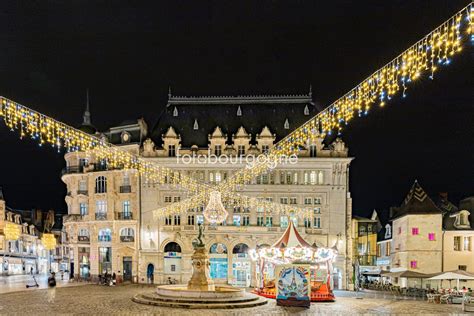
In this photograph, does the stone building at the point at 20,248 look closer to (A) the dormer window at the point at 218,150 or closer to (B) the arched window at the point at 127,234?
(B) the arched window at the point at 127,234

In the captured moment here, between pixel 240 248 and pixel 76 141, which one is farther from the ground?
pixel 76 141

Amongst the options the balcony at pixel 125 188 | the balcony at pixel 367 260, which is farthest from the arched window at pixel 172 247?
the balcony at pixel 367 260

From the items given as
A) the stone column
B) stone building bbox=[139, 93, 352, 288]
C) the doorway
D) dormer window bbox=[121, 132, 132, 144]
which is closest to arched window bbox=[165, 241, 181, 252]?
stone building bbox=[139, 93, 352, 288]

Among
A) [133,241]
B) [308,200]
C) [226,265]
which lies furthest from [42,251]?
[308,200]

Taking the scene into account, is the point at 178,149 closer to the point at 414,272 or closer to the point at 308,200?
the point at 308,200

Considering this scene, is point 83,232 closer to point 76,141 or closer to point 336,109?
point 76,141

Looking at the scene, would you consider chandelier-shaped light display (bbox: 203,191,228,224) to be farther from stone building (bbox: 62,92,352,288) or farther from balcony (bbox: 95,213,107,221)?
balcony (bbox: 95,213,107,221)

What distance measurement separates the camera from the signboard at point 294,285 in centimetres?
2808

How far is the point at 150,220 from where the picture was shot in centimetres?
5025

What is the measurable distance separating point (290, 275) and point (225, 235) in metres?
21.2

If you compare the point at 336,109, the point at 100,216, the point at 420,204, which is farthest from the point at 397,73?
the point at 100,216

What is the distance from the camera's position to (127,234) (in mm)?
51562

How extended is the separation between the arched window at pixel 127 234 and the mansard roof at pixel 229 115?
914cm

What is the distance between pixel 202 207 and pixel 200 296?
22.2m
